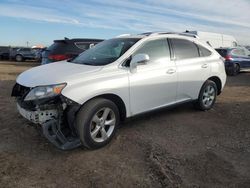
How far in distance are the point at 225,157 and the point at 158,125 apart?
160cm

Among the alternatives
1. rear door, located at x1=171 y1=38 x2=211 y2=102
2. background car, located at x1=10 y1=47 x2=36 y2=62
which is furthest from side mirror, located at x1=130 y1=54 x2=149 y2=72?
background car, located at x1=10 y1=47 x2=36 y2=62

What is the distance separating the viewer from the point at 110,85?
14.6ft

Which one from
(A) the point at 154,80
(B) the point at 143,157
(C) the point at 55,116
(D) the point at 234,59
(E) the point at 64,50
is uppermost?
(E) the point at 64,50

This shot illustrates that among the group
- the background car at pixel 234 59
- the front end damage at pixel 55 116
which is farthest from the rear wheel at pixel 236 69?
the front end damage at pixel 55 116

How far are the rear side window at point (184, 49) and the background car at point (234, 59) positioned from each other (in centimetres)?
958

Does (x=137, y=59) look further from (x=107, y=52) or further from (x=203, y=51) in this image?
(x=203, y=51)

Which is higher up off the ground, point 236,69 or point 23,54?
point 23,54

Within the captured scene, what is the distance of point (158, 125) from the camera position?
556 centimetres

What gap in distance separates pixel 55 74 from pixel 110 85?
0.84 meters

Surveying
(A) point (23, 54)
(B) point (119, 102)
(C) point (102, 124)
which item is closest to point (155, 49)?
(B) point (119, 102)

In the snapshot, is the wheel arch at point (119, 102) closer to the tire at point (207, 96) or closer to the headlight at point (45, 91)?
the headlight at point (45, 91)

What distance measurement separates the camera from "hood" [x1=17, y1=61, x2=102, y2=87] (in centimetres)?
423

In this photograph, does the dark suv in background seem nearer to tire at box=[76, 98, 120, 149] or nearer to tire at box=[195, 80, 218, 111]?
tire at box=[195, 80, 218, 111]

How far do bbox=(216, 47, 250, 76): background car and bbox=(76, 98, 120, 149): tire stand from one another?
11.9m
